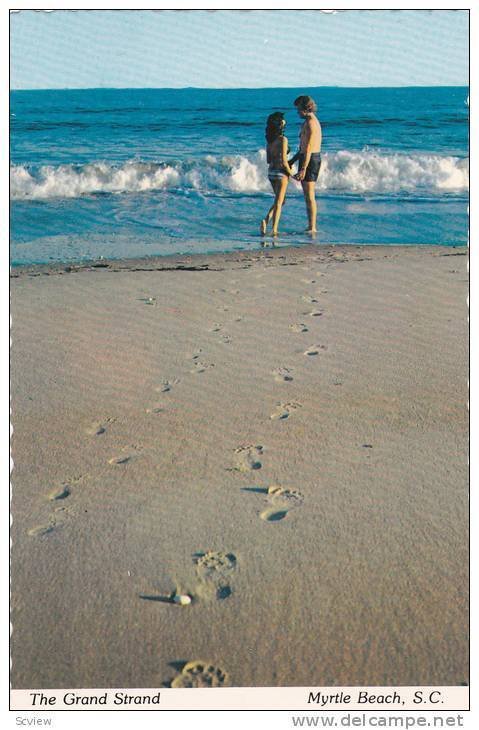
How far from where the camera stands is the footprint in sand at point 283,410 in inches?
117

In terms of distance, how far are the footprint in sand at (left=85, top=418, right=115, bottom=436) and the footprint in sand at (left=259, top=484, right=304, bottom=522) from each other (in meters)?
0.86

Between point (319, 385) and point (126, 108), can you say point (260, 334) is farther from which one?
point (126, 108)

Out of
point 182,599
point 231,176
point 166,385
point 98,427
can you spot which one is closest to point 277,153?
point 166,385

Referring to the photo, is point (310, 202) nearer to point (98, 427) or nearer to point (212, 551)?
point (98, 427)

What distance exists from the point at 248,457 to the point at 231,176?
9.49 metres

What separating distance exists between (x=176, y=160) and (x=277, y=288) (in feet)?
27.9

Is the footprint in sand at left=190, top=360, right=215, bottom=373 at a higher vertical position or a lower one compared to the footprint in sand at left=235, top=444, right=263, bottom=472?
higher

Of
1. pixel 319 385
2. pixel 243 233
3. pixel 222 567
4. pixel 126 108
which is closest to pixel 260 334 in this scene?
pixel 319 385

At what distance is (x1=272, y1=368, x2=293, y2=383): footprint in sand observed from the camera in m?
3.32

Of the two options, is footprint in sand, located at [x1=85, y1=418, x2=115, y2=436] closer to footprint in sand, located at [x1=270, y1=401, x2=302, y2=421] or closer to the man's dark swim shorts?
footprint in sand, located at [x1=270, y1=401, x2=302, y2=421]

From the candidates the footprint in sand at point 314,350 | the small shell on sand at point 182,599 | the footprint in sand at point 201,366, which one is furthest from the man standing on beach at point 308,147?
the small shell on sand at point 182,599

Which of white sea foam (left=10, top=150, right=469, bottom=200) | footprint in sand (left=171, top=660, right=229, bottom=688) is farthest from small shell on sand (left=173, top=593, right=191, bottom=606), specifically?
white sea foam (left=10, top=150, right=469, bottom=200)

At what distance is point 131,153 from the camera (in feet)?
47.3

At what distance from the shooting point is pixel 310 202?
7.17 meters
